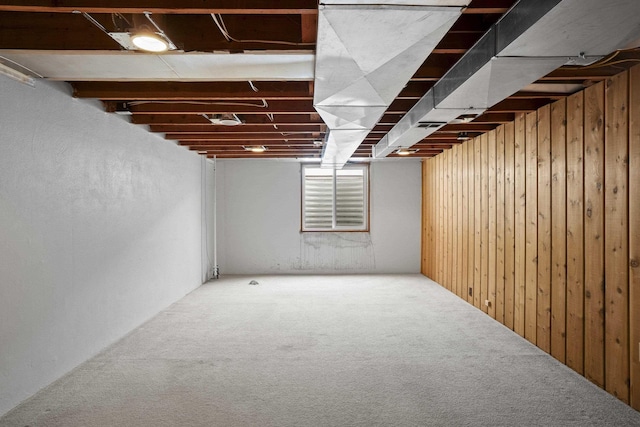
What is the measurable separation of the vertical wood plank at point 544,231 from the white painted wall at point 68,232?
3669 mm

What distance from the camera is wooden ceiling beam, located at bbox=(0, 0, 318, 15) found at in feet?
5.31

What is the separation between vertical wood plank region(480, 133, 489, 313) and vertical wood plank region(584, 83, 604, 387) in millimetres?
1555

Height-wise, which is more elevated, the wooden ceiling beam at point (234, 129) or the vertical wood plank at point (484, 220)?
the wooden ceiling beam at point (234, 129)

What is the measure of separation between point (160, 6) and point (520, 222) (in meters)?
3.31

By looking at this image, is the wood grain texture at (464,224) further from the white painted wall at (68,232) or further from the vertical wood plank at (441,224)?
the white painted wall at (68,232)

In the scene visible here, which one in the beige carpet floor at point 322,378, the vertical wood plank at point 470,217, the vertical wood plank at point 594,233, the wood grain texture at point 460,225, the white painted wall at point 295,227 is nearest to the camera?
the beige carpet floor at point 322,378

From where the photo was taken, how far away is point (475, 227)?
451cm

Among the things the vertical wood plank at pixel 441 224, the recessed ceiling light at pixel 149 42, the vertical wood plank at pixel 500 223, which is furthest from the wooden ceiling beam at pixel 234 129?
the vertical wood plank at pixel 441 224

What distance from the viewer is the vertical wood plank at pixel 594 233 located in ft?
8.16

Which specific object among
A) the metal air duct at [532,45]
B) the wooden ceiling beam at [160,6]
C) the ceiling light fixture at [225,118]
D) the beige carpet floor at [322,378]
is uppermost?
the wooden ceiling beam at [160,6]

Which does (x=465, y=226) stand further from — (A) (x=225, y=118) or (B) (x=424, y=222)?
(A) (x=225, y=118)

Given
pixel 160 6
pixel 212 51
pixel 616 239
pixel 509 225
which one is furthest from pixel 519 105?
pixel 160 6

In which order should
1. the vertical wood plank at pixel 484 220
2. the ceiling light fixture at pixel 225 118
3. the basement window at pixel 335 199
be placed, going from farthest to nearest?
1. the basement window at pixel 335 199
2. the vertical wood plank at pixel 484 220
3. the ceiling light fixture at pixel 225 118

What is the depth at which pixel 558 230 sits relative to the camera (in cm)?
294
